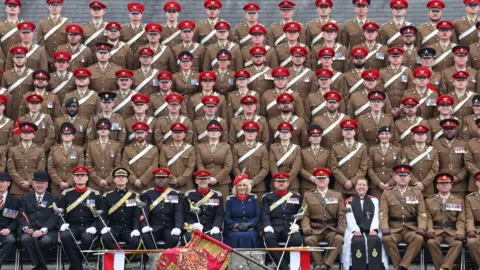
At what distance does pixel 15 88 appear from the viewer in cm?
3031

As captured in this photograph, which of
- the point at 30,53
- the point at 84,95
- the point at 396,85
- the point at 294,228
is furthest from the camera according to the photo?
the point at 30,53

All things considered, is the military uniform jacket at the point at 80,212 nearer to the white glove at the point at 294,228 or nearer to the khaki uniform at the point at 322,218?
the white glove at the point at 294,228

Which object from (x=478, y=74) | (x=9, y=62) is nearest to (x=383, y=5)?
(x=478, y=74)

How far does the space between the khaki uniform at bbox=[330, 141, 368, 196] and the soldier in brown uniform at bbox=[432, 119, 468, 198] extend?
1200 millimetres

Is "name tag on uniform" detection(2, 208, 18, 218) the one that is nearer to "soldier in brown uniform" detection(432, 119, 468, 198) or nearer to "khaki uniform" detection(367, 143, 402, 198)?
"khaki uniform" detection(367, 143, 402, 198)

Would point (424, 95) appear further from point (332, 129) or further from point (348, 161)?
point (348, 161)

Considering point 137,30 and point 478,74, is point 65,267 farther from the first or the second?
point 478,74

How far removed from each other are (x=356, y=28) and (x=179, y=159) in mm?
4461

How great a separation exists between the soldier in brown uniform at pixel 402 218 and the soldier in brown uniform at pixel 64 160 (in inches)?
189

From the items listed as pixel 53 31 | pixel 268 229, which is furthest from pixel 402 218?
pixel 53 31

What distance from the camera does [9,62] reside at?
3081cm

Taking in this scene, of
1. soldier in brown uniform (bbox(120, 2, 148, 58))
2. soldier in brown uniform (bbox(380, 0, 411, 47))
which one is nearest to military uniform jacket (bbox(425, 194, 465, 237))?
soldier in brown uniform (bbox(380, 0, 411, 47))

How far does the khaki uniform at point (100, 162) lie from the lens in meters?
28.9

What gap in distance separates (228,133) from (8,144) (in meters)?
3.45
